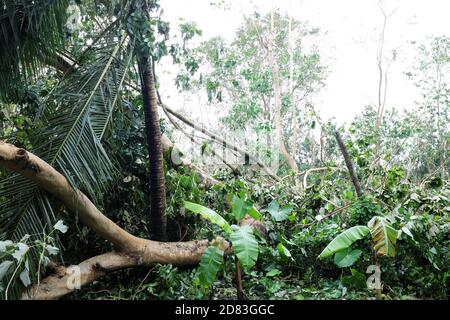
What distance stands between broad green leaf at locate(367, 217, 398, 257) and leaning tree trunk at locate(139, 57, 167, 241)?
2.00 meters

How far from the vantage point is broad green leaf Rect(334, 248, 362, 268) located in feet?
12.2

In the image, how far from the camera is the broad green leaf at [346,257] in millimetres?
3730

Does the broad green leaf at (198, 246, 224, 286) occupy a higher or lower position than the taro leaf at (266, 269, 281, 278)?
higher

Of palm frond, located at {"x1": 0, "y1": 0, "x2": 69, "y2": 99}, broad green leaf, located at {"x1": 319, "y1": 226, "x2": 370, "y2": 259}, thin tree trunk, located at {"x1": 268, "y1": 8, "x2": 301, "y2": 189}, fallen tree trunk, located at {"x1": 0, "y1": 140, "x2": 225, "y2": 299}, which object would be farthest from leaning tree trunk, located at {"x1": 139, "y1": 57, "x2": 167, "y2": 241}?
thin tree trunk, located at {"x1": 268, "y1": 8, "x2": 301, "y2": 189}

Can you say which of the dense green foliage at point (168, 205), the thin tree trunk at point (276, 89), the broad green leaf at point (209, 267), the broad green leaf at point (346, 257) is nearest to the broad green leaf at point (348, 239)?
the dense green foliage at point (168, 205)

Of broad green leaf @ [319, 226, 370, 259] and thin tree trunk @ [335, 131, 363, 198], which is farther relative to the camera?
thin tree trunk @ [335, 131, 363, 198]

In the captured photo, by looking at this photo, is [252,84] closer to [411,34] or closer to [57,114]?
[411,34]

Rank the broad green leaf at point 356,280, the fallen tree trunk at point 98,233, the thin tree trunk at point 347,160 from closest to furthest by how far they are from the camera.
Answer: the fallen tree trunk at point 98,233 < the broad green leaf at point 356,280 < the thin tree trunk at point 347,160

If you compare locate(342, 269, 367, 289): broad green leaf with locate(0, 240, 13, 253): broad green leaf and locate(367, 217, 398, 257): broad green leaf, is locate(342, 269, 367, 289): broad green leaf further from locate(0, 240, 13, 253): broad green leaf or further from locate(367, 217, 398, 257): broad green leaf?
locate(0, 240, 13, 253): broad green leaf

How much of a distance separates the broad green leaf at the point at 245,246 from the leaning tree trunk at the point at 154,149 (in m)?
1.09

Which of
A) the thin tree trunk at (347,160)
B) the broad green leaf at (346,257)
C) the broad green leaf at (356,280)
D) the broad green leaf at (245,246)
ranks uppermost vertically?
the thin tree trunk at (347,160)

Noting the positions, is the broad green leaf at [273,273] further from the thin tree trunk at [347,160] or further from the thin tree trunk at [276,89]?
the thin tree trunk at [276,89]

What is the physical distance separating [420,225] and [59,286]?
3230mm
